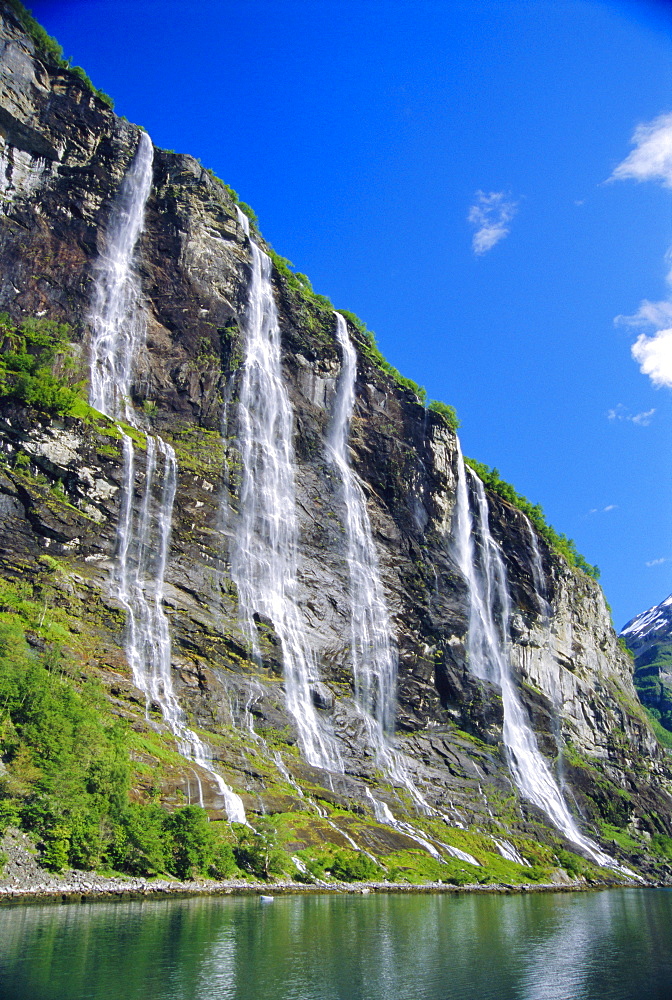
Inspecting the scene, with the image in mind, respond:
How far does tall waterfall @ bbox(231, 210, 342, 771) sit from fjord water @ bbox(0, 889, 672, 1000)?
20.7 m

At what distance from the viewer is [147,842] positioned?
1209 inches

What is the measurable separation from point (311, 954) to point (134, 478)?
37.9 metres

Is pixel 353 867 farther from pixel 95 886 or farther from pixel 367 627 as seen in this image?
pixel 367 627

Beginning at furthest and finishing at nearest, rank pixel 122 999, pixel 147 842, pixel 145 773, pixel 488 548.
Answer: pixel 488 548
pixel 145 773
pixel 147 842
pixel 122 999

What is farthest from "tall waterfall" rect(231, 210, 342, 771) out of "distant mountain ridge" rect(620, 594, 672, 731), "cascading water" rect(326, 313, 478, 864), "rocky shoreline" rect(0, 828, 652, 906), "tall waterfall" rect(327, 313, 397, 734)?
"distant mountain ridge" rect(620, 594, 672, 731)

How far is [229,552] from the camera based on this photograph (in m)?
55.2

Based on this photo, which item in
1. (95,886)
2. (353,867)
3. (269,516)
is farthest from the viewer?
(269,516)

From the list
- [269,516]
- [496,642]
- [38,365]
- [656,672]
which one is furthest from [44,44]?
[656,672]

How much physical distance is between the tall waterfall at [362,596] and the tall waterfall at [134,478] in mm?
17591

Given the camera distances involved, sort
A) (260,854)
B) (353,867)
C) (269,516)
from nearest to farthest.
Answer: (260,854)
(353,867)
(269,516)

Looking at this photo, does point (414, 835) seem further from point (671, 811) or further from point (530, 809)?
point (671, 811)

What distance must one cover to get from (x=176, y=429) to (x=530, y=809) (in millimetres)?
42229

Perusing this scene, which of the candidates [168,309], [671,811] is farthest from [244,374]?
[671,811]

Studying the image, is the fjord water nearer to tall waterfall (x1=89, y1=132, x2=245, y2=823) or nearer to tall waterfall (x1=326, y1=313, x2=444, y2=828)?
tall waterfall (x1=89, y1=132, x2=245, y2=823)
